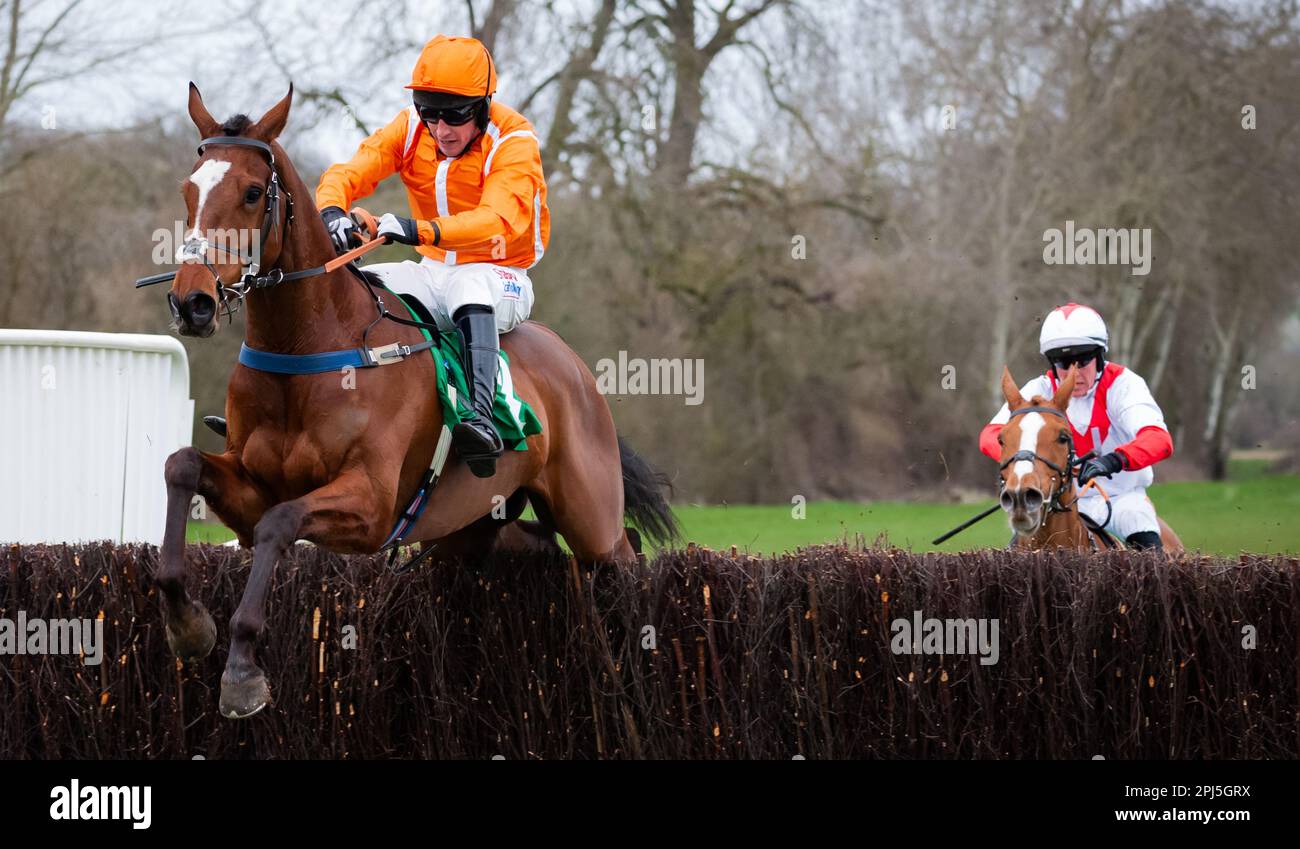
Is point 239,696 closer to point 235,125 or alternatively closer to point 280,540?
point 280,540

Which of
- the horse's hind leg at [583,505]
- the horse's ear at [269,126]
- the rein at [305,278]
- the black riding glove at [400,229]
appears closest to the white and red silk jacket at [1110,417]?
the horse's hind leg at [583,505]

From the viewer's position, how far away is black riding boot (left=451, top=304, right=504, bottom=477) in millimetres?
4941

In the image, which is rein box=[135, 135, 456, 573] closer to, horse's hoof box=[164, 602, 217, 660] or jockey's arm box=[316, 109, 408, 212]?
jockey's arm box=[316, 109, 408, 212]

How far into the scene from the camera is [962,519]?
61.8 feet

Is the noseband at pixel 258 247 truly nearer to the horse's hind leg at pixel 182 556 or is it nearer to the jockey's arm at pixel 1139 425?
the horse's hind leg at pixel 182 556

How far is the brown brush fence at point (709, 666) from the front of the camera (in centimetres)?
510

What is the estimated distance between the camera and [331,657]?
529cm

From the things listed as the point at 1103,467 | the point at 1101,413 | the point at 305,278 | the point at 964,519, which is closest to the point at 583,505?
the point at 305,278

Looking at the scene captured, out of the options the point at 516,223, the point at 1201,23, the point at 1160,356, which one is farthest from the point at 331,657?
the point at 1160,356

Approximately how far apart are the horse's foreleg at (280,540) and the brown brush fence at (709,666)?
0.86 metres

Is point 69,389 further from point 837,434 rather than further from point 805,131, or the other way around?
point 837,434

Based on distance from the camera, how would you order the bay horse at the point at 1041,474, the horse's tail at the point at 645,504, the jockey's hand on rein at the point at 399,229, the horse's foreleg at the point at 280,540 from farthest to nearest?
the horse's tail at the point at 645,504
the bay horse at the point at 1041,474
the jockey's hand on rein at the point at 399,229
the horse's foreleg at the point at 280,540

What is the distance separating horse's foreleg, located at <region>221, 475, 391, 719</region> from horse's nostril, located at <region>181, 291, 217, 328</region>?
67 cm

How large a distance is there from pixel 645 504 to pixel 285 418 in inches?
89.0
